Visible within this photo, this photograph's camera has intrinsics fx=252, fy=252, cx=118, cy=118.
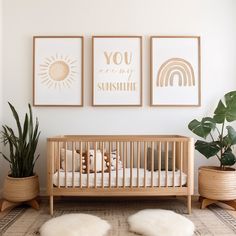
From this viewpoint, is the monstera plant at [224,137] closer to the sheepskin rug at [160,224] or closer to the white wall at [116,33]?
the white wall at [116,33]

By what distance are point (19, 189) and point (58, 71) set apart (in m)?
1.40

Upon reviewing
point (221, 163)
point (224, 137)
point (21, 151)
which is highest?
point (224, 137)

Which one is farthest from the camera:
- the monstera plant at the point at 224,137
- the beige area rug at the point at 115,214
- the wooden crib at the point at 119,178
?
the monstera plant at the point at 224,137

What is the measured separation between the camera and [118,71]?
3.04 m

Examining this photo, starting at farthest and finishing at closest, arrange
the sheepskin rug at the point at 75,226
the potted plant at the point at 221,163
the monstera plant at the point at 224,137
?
1. the monstera plant at the point at 224,137
2. the potted plant at the point at 221,163
3. the sheepskin rug at the point at 75,226

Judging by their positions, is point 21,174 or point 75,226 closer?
point 75,226

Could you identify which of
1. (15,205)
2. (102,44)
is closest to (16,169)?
(15,205)

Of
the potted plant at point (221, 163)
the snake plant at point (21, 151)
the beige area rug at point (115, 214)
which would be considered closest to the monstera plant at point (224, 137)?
the potted plant at point (221, 163)

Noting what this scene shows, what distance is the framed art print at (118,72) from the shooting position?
3.02 metres

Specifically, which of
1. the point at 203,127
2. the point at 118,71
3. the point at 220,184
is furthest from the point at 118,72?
the point at 220,184

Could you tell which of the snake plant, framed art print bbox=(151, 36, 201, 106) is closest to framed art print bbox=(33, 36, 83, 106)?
the snake plant

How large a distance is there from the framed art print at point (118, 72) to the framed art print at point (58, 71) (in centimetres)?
22

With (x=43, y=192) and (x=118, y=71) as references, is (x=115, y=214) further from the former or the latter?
(x=118, y=71)

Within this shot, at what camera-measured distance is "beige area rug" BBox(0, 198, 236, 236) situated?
2.10m
